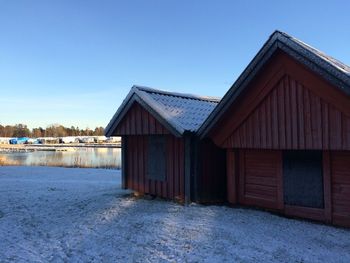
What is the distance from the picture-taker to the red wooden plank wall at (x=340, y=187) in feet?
25.8

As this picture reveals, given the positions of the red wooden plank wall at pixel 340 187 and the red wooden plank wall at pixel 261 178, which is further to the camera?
the red wooden plank wall at pixel 261 178

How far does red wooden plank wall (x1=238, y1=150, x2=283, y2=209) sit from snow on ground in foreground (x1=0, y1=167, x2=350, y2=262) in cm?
54

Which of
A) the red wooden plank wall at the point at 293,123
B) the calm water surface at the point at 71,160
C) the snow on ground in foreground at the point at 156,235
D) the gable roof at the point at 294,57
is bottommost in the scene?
the snow on ground in foreground at the point at 156,235

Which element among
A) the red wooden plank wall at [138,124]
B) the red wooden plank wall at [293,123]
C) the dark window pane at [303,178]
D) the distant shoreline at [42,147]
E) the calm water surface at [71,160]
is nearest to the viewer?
the red wooden plank wall at [293,123]

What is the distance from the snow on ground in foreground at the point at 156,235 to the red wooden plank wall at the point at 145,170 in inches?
25.6

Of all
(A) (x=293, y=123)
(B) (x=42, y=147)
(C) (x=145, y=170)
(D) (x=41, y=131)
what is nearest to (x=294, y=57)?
(A) (x=293, y=123)

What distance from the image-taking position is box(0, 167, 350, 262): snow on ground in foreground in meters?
6.26

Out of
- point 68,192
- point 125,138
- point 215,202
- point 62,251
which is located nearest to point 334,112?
point 215,202

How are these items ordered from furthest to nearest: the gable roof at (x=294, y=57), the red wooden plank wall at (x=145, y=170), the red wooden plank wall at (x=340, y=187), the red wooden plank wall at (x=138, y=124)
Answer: the red wooden plank wall at (x=138, y=124)
the red wooden plank wall at (x=145, y=170)
the red wooden plank wall at (x=340, y=187)
the gable roof at (x=294, y=57)

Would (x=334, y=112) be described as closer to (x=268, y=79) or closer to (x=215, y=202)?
(x=268, y=79)

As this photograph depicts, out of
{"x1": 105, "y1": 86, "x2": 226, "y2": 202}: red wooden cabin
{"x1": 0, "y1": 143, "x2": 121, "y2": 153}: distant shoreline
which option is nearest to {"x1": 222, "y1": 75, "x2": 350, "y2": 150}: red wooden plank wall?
{"x1": 105, "y1": 86, "x2": 226, "y2": 202}: red wooden cabin

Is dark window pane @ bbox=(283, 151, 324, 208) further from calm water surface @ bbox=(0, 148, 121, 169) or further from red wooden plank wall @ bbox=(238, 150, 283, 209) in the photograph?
calm water surface @ bbox=(0, 148, 121, 169)

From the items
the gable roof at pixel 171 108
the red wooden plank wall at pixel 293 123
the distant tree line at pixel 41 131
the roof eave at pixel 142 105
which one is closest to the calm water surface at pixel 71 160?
the roof eave at pixel 142 105

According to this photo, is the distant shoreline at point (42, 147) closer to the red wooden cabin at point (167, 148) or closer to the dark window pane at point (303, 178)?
the red wooden cabin at point (167, 148)
